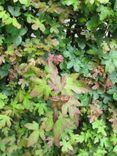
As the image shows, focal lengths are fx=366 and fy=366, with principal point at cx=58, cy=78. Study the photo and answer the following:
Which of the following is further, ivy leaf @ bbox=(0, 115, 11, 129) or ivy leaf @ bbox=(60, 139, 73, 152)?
ivy leaf @ bbox=(60, 139, 73, 152)

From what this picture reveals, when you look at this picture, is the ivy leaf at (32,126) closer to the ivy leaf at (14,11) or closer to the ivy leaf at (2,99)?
the ivy leaf at (2,99)

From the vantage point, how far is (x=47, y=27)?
209 cm

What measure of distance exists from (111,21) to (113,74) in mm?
317

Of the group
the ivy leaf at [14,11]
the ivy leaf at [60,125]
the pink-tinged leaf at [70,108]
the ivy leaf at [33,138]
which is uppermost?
the ivy leaf at [14,11]

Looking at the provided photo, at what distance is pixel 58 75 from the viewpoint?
2.04m

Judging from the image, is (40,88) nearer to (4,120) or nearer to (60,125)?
(60,125)

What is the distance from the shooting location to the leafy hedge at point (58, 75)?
1.91 meters

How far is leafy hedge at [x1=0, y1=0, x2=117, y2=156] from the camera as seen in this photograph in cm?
191

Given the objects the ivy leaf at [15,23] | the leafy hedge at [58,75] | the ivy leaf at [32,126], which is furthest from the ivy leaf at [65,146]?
the ivy leaf at [15,23]

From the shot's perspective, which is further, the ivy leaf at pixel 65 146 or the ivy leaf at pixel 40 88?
the ivy leaf at pixel 65 146

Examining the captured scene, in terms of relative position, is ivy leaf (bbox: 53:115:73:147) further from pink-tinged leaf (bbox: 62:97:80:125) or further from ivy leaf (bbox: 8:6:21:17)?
ivy leaf (bbox: 8:6:21:17)

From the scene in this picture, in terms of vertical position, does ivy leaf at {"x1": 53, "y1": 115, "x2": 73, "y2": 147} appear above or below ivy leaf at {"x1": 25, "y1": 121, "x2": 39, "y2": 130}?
above

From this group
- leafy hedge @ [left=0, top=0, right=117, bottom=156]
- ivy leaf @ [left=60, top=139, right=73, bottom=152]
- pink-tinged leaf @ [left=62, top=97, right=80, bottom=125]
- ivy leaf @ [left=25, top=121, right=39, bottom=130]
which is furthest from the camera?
ivy leaf @ [left=60, top=139, right=73, bottom=152]

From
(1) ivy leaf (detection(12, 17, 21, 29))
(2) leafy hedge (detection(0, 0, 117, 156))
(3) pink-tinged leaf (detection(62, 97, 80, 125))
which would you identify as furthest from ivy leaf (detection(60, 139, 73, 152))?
(1) ivy leaf (detection(12, 17, 21, 29))
